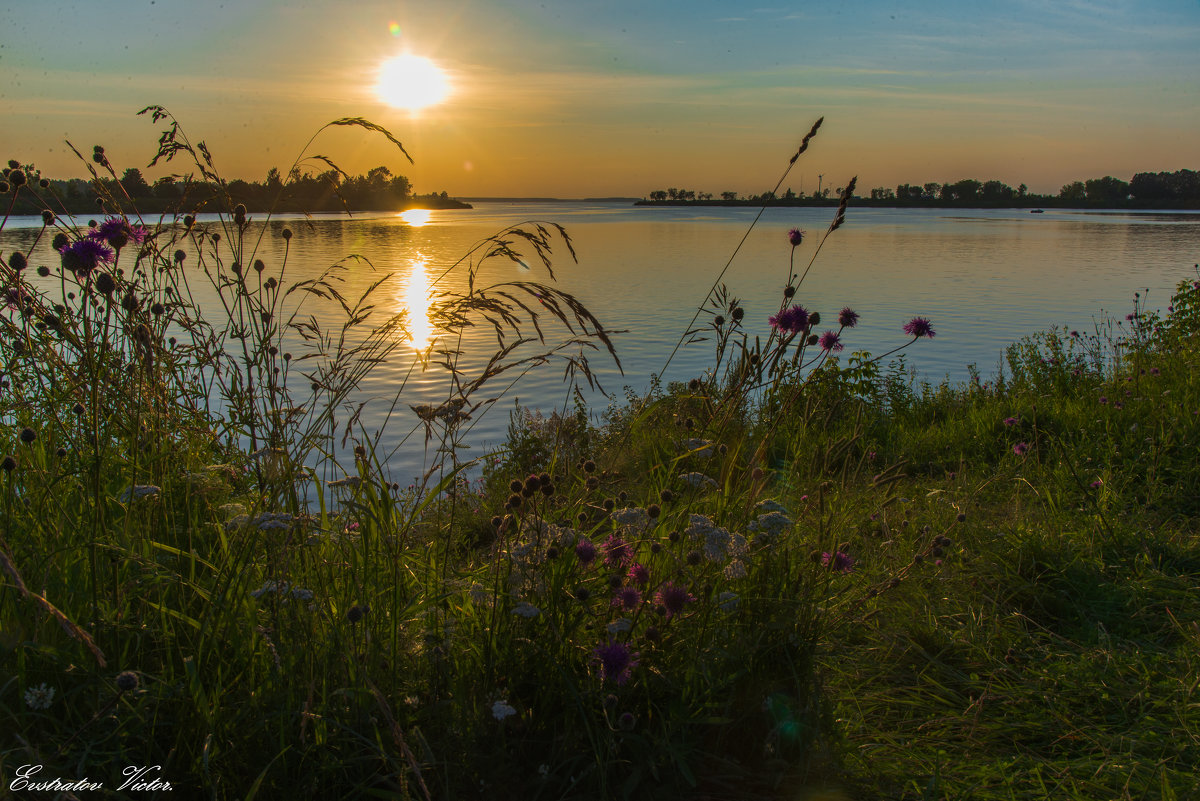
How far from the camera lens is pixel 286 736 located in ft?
5.19

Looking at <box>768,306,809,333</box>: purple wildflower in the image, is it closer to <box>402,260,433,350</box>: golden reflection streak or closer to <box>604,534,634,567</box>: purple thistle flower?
<box>604,534,634,567</box>: purple thistle flower

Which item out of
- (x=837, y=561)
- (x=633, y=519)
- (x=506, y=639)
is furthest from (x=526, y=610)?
(x=837, y=561)

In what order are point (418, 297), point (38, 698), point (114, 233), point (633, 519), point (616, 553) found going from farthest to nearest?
point (418, 297), point (114, 233), point (616, 553), point (633, 519), point (38, 698)

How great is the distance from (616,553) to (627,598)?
0.18m

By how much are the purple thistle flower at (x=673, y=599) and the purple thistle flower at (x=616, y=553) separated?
150mm

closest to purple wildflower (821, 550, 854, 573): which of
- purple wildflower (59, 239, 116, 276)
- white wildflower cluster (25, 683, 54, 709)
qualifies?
white wildflower cluster (25, 683, 54, 709)

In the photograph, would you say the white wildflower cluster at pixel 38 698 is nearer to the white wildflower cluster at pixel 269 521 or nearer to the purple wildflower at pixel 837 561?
the white wildflower cluster at pixel 269 521

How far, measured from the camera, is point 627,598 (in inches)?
72.5

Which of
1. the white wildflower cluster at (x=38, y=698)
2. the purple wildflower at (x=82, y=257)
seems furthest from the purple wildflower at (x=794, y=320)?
the white wildflower cluster at (x=38, y=698)

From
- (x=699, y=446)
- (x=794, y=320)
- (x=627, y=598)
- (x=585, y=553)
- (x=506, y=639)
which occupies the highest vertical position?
(x=794, y=320)

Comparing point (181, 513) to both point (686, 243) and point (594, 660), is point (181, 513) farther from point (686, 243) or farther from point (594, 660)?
point (686, 243)

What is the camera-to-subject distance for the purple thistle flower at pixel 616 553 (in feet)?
6.40

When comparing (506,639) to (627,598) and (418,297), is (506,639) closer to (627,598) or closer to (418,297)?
(627,598)

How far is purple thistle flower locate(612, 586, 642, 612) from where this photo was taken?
1838 mm
